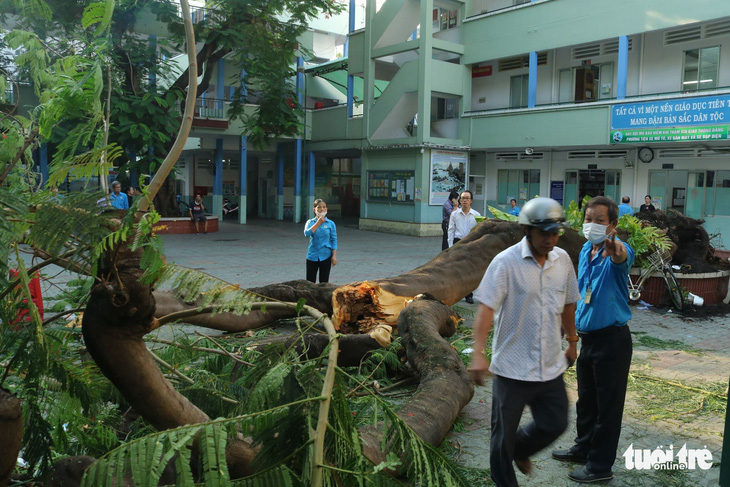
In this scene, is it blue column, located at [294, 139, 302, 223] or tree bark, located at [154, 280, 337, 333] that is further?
blue column, located at [294, 139, 302, 223]

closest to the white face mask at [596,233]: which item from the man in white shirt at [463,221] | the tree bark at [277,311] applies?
Answer: the tree bark at [277,311]

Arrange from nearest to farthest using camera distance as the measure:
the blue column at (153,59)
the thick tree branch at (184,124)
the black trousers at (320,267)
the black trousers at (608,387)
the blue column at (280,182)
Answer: the thick tree branch at (184,124) < the black trousers at (608,387) < the black trousers at (320,267) < the blue column at (153,59) < the blue column at (280,182)

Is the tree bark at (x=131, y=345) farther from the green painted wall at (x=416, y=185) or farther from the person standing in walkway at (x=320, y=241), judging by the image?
the green painted wall at (x=416, y=185)

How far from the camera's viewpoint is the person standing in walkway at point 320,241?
9031 mm

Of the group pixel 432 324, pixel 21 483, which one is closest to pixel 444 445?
pixel 432 324

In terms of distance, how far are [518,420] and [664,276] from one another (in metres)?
7.37

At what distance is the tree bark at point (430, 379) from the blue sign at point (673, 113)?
15410 millimetres

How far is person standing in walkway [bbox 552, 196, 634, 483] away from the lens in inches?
153

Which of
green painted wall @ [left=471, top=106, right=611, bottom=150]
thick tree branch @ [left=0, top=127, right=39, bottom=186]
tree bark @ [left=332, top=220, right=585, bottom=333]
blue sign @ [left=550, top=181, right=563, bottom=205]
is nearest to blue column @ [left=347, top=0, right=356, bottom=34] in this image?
green painted wall @ [left=471, top=106, right=611, bottom=150]

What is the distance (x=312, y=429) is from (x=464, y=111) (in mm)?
24613

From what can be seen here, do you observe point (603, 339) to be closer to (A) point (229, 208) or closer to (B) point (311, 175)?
(B) point (311, 175)

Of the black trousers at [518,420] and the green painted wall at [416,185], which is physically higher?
the green painted wall at [416,185]

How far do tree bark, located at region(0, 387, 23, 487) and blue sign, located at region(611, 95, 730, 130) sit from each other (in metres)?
20.1

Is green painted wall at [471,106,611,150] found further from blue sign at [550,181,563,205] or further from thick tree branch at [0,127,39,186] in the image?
thick tree branch at [0,127,39,186]
